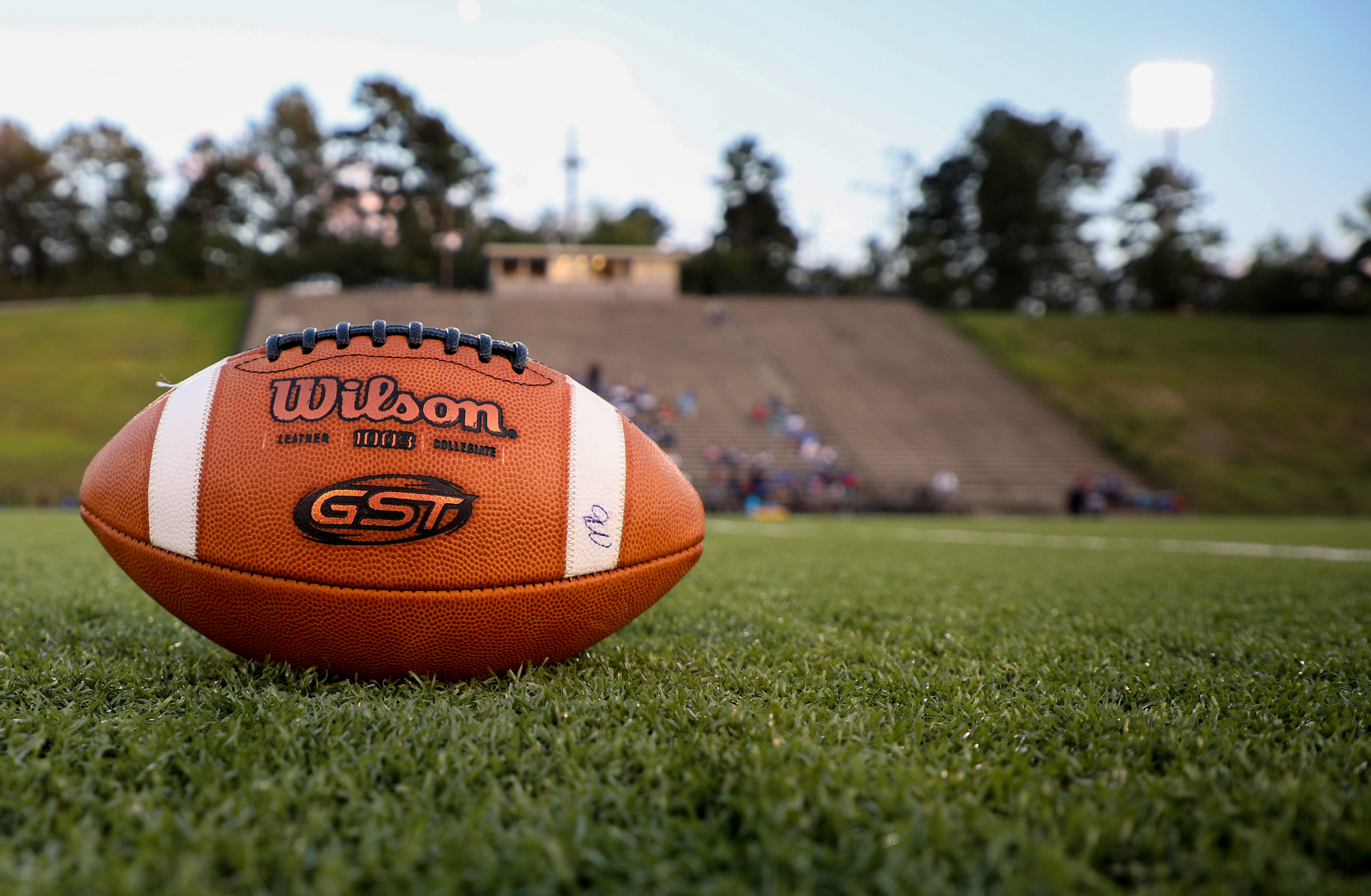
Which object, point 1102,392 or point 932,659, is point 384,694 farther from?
point 1102,392

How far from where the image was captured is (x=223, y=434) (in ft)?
5.96

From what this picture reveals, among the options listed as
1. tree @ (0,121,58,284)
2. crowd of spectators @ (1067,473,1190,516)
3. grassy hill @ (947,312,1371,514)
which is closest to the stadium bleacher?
crowd of spectators @ (1067,473,1190,516)

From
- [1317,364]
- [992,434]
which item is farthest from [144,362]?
[1317,364]

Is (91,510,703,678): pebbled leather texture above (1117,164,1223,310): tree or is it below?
below

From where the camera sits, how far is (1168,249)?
35156mm

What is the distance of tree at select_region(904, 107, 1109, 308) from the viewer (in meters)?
40.3

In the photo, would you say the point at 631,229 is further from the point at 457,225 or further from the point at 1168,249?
the point at 1168,249

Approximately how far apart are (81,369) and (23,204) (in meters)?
27.4

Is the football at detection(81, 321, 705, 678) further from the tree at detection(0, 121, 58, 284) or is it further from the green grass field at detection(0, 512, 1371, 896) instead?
the tree at detection(0, 121, 58, 284)

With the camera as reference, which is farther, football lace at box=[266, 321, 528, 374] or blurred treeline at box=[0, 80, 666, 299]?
blurred treeline at box=[0, 80, 666, 299]

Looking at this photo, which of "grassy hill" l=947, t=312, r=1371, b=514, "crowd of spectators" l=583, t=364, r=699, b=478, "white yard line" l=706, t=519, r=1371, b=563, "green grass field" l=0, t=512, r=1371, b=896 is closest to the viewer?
"green grass field" l=0, t=512, r=1371, b=896

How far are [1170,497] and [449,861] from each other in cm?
1826

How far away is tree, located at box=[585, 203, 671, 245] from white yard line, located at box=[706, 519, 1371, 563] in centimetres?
3750
